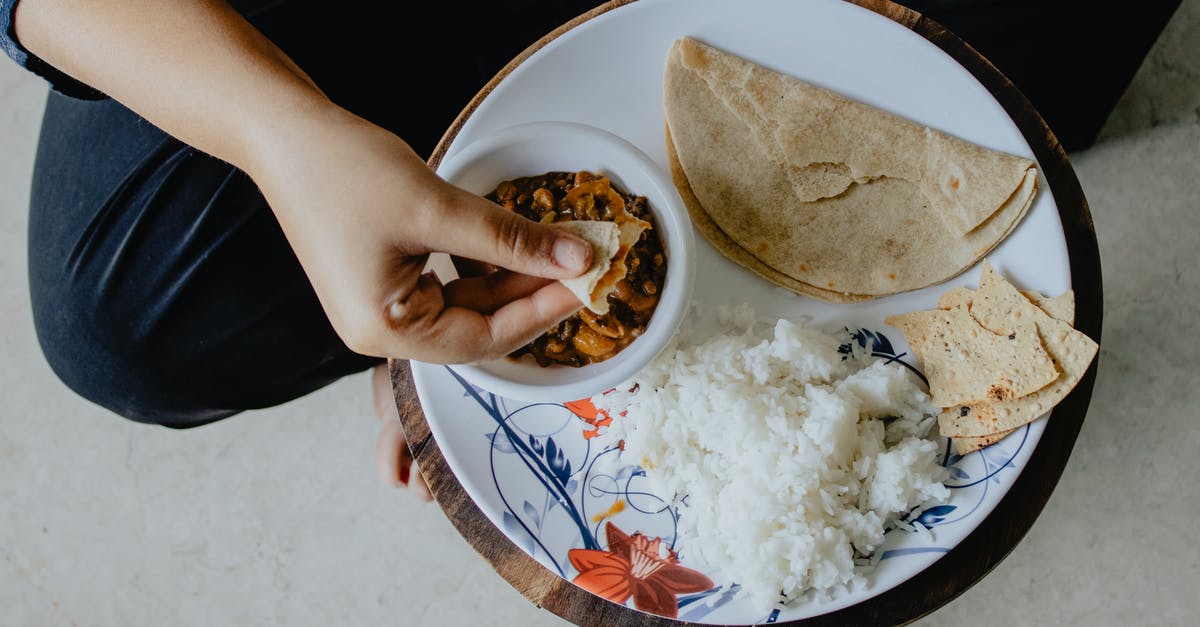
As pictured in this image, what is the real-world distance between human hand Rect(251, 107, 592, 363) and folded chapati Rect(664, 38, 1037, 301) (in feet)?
1.25

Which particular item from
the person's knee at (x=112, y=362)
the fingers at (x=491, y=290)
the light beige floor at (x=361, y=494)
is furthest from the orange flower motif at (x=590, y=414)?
the light beige floor at (x=361, y=494)

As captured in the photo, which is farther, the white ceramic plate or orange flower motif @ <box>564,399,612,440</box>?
orange flower motif @ <box>564,399,612,440</box>

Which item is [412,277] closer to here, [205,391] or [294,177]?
[294,177]

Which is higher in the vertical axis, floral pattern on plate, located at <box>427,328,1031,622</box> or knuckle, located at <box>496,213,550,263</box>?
knuckle, located at <box>496,213,550,263</box>

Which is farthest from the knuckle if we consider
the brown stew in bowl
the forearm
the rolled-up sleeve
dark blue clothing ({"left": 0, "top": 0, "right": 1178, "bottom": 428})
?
the rolled-up sleeve

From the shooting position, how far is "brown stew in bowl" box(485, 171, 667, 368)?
1072mm

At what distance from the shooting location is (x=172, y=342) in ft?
4.79

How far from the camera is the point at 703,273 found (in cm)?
129

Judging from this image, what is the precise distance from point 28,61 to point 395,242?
661 millimetres

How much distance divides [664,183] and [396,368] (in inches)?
22.2

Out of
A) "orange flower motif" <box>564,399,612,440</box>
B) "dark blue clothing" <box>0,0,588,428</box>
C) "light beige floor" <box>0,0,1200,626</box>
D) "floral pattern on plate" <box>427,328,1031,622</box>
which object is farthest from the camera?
"light beige floor" <box>0,0,1200,626</box>

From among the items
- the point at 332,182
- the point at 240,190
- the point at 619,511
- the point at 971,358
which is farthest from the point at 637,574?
the point at 240,190

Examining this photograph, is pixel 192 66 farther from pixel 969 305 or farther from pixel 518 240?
pixel 969 305

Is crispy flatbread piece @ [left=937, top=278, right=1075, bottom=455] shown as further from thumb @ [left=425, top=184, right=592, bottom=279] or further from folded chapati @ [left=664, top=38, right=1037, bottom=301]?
thumb @ [left=425, top=184, right=592, bottom=279]
